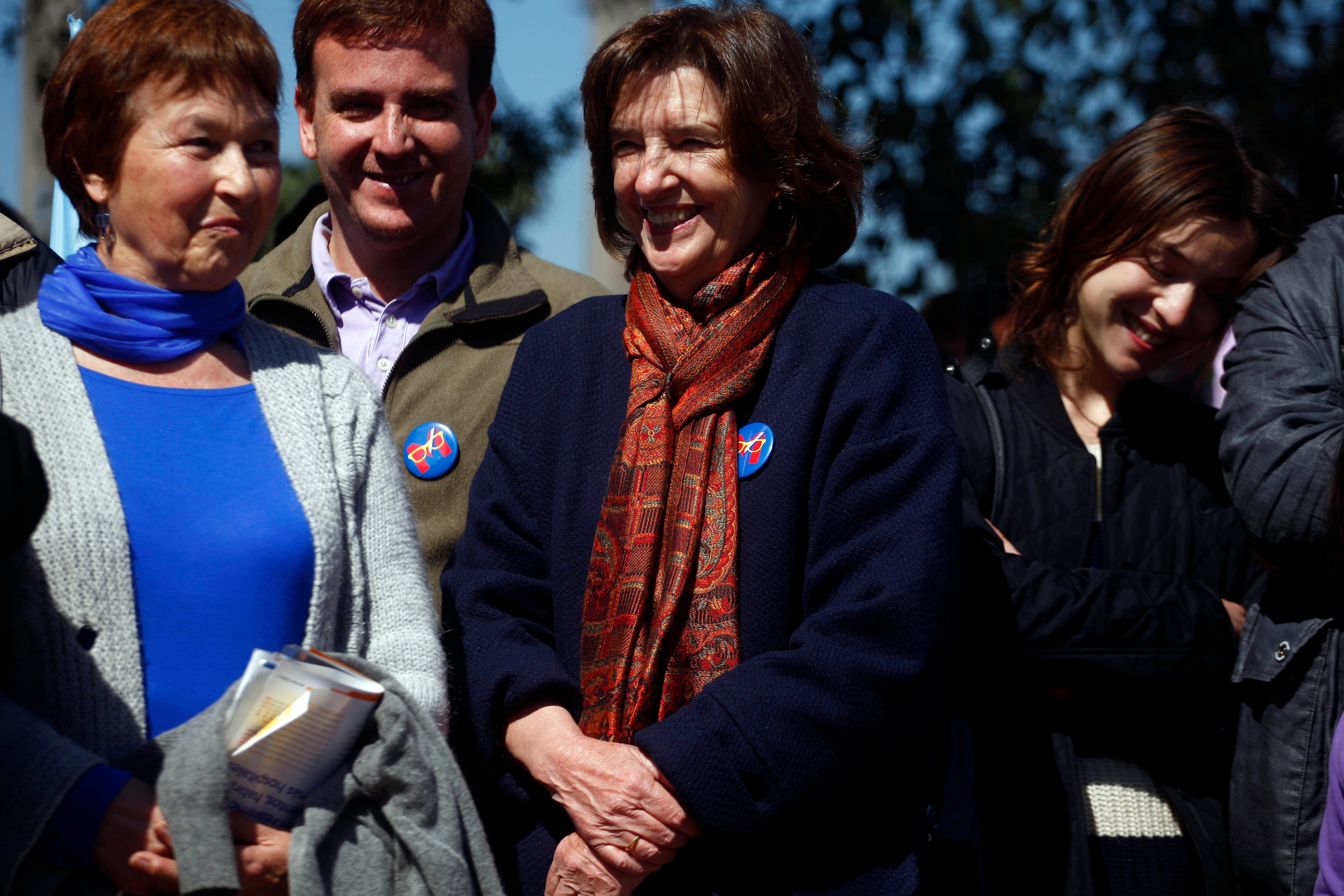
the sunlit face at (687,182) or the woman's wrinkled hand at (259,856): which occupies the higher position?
the sunlit face at (687,182)

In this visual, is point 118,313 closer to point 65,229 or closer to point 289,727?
point 289,727

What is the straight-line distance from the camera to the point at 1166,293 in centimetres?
296

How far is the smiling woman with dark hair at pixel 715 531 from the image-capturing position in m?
2.18

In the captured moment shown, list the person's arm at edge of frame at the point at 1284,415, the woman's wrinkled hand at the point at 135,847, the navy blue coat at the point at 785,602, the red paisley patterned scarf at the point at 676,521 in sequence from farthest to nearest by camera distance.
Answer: the person's arm at edge of frame at the point at 1284,415 < the red paisley patterned scarf at the point at 676,521 < the navy blue coat at the point at 785,602 < the woman's wrinkled hand at the point at 135,847

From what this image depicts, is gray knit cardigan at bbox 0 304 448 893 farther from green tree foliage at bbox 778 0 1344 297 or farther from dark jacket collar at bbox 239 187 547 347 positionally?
green tree foliage at bbox 778 0 1344 297

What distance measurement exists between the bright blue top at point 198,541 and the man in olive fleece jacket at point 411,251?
2.68 ft

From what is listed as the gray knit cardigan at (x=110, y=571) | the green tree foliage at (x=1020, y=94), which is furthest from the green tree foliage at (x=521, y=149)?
the gray knit cardigan at (x=110, y=571)

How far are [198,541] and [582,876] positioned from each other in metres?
0.85

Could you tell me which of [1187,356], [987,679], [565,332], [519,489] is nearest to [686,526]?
[519,489]

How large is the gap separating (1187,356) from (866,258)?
2555 mm

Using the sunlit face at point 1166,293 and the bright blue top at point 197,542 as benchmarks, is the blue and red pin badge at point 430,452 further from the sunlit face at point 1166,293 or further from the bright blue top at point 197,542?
the sunlit face at point 1166,293

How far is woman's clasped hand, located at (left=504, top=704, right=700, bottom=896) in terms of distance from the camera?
2176mm

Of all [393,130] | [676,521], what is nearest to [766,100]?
[676,521]

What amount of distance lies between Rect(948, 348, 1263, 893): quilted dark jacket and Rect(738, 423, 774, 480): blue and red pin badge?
17.8 inches
